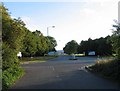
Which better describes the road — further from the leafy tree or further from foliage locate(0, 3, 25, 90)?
the leafy tree

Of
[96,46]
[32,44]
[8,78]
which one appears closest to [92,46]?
[96,46]

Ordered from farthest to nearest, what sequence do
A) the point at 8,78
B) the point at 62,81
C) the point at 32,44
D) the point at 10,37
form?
the point at 32,44, the point at 10,37, the point at 62,81, the point at 8,78

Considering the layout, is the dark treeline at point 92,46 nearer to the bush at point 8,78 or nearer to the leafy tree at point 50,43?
the leafy tree at point 50,43

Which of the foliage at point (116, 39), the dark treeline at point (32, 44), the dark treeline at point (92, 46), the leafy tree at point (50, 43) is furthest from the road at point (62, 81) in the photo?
the leafy tree at point (50, 43)

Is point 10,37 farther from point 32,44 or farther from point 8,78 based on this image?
point 32,44

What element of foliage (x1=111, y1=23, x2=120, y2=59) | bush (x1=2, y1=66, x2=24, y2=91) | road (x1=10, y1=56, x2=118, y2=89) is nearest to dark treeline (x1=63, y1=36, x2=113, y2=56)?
road (x1=10, y1=56, x2=118, y2=89)

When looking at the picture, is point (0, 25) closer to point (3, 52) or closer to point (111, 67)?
point (3, 52)

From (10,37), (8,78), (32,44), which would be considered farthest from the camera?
(32,44)

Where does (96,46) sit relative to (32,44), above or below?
above

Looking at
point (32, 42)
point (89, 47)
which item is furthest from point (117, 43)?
point (89, 47)

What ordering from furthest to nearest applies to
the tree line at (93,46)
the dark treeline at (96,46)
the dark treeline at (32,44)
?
the dark treeline at (96,46) → the tree line at (93,46) → the dark treeline at (32,44)

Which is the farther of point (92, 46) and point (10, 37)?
point (92, 46)

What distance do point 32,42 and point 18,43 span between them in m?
43.0

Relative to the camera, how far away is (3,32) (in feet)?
80.3
